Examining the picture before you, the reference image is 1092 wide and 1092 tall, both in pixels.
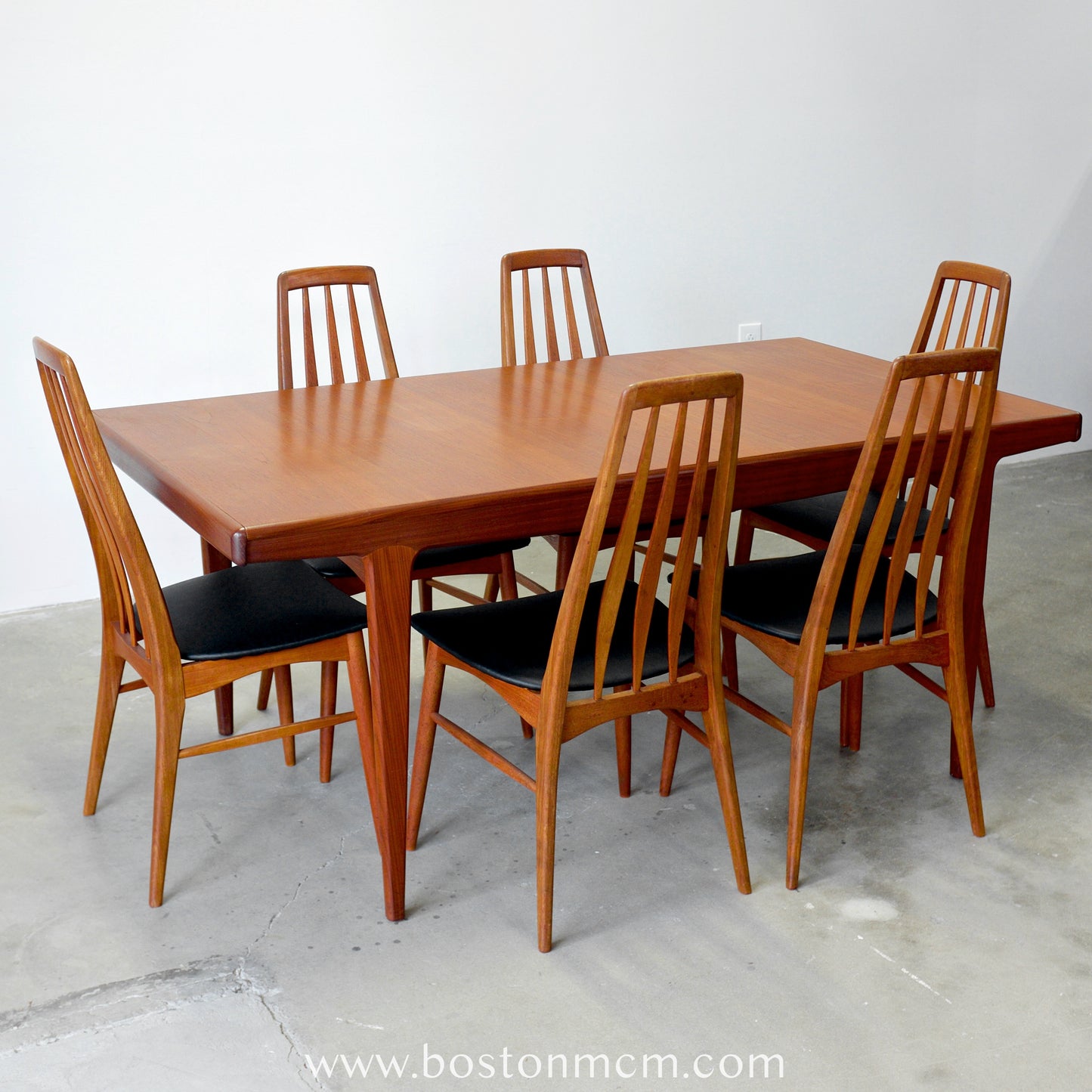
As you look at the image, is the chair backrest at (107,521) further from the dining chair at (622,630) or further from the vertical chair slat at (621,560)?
the vertical chair slat at (621,560)

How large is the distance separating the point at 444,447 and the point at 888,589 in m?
0.79

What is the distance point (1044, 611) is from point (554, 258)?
1.58 meters

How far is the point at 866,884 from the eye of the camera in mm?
2203

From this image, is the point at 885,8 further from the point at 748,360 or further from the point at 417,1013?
the point at 417,1013

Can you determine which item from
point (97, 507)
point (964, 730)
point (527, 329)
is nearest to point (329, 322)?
point (527, 329)

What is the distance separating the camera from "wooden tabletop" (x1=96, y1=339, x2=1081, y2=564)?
1.92m

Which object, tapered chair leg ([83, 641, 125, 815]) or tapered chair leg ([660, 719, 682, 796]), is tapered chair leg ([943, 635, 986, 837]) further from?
tapered chair leg ([83, 641, 125, 815])

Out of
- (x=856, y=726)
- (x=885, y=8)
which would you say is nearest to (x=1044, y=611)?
(x=856, y=726)

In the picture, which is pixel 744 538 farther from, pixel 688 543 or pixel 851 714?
pixel 688 543

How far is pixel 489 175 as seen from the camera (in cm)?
380

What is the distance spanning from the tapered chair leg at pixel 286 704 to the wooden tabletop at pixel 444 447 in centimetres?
48

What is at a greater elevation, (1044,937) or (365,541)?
(365,541)

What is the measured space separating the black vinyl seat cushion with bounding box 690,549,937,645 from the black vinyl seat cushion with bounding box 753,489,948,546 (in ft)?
0.74

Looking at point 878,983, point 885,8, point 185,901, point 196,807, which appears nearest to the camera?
point 878,983
